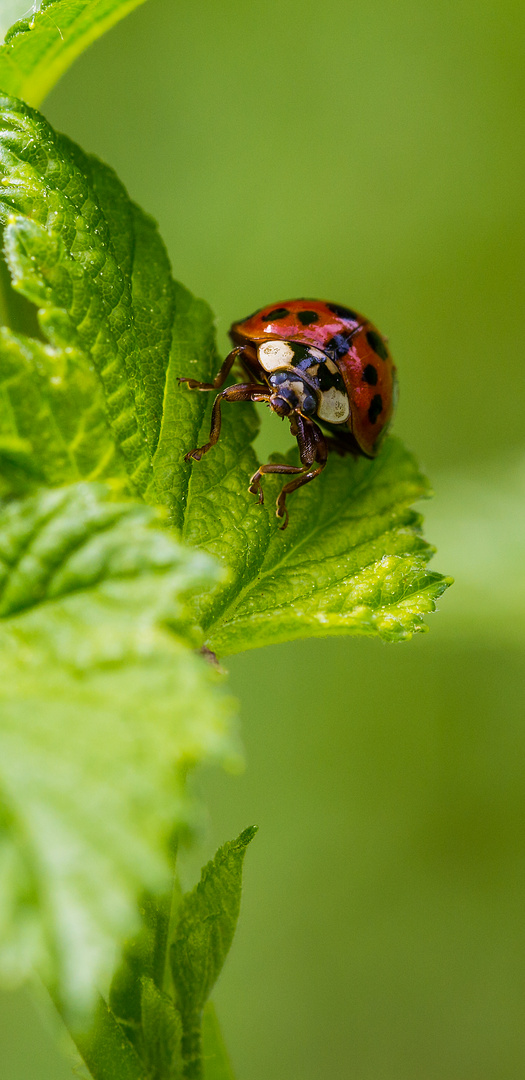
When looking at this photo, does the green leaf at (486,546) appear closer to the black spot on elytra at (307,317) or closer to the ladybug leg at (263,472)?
the black spot on elytra at (307,317)

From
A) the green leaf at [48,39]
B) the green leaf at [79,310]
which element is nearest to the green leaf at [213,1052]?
the green leaf at [79,310]

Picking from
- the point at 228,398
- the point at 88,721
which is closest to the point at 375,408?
the point at 228,398

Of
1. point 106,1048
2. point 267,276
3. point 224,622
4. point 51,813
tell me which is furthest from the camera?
point 267,276

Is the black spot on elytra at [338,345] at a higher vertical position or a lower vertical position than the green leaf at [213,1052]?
higher

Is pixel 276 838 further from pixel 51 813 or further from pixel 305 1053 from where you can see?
pixel 51 813

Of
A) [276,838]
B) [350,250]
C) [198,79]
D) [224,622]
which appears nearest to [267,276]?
[350,250]

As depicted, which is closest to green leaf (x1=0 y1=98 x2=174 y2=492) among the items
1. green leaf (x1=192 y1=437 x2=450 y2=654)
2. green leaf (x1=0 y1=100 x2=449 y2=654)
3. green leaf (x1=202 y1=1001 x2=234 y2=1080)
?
Answer: green leaf (x1=0 y1=100 x2=449 y2=654)

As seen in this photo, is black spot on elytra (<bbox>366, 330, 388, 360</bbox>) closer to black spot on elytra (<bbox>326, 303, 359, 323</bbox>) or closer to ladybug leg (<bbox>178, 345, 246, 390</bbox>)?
black spot on elytra (<bbox>326, 303, 359, 323</bbox>)
